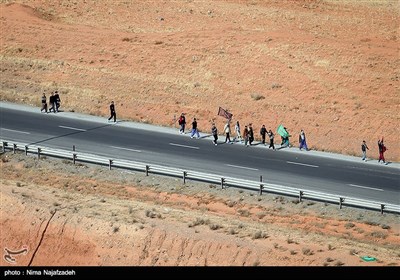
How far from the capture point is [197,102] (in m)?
53.2

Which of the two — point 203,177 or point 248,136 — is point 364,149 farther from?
point 203,177

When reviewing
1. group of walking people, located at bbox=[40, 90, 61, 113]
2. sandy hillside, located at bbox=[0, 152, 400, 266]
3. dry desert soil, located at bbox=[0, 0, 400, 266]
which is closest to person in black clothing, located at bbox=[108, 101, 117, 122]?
dry desert soil, located at bbox=[0, 0, 400, 266]

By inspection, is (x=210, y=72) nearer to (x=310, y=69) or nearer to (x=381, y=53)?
(x=310, y=69)

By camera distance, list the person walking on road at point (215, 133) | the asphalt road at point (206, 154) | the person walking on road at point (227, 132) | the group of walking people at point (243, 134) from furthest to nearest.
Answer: the person walking on road at point (227, 132), the group of walking people at point (243, 134), the person walking on road at point (215, 133), the asphalt road at point (206, 154)

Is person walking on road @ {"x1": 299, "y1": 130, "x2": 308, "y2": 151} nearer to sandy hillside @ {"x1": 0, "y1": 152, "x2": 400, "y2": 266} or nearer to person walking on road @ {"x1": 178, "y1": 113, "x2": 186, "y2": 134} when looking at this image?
person walking on road @ {"x1": 178, "y1": 113, "x2": 186, "y2": 134}

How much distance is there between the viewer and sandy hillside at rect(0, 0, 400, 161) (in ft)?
167

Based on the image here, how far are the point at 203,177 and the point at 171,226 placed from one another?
23.4ft

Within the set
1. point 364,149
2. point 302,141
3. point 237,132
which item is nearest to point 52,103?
point 237,132

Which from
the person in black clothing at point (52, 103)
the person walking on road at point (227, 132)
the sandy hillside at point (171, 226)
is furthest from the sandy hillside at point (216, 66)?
the sandy hillside at point (171, 226)

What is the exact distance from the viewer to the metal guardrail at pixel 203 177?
36.5 m

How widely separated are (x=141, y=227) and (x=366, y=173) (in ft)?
46.0

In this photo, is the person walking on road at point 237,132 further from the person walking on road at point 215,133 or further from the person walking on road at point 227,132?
the person walking on road at point 215,133

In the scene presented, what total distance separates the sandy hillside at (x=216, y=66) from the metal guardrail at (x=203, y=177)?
9.35 meters

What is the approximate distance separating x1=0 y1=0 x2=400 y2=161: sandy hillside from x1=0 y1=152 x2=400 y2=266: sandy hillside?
10.9 metres
